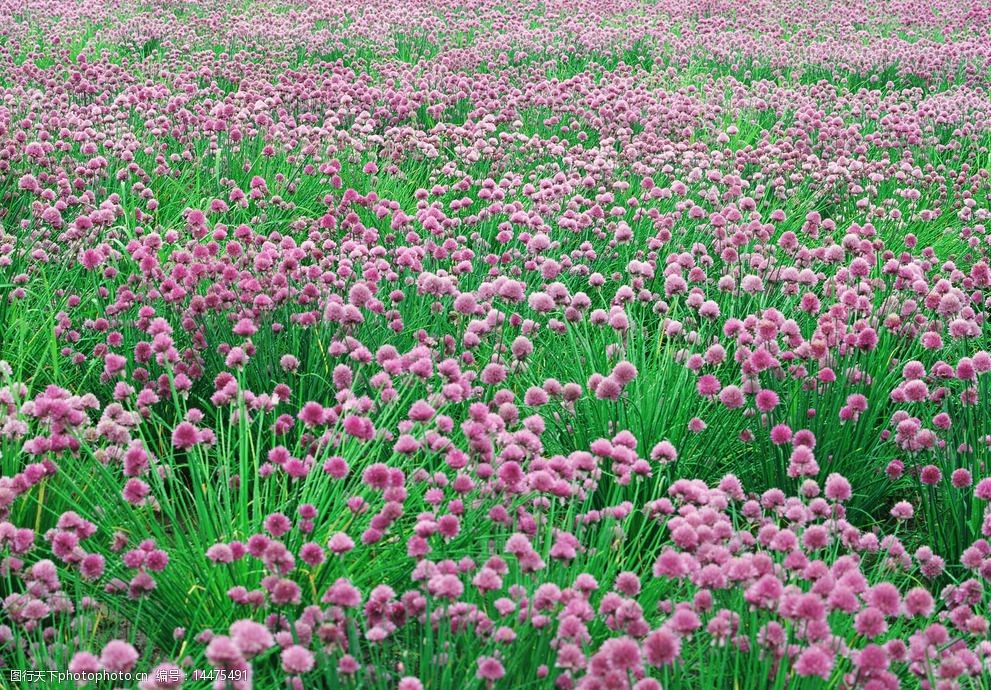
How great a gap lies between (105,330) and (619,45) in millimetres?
8944

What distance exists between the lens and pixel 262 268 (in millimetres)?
3531

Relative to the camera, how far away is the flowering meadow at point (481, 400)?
1920 millimetres

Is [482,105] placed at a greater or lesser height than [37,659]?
greater

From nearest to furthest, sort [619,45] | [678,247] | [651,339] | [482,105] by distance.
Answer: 1. [651,339]
2. [678,247]
3. [482,105]
4. [619,45]

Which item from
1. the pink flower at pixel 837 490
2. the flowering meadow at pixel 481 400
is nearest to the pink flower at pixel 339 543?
the flowering meadow at pixel 481 400

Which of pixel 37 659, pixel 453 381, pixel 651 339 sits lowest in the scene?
pixel 651 339

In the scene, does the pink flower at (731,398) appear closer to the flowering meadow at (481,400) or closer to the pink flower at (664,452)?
the flowering meadow at (481,400)

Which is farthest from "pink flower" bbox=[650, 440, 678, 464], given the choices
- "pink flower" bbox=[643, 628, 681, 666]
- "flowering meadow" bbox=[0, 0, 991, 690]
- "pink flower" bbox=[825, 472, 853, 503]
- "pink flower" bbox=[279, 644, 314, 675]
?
"pink flower" bbox=[279, 644, 314, 675]

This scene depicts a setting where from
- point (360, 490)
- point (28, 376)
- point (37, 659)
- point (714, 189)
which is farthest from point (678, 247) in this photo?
point (37, 659)

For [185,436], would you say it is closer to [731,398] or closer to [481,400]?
[481,400]

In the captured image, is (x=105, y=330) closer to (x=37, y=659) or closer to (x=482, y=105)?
(x=37, y=659)

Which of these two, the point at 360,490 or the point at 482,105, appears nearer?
the point at 360,490

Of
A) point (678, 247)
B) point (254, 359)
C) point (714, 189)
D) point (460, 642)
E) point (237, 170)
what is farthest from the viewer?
point (237, 170)

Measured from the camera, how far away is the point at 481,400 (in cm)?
312
